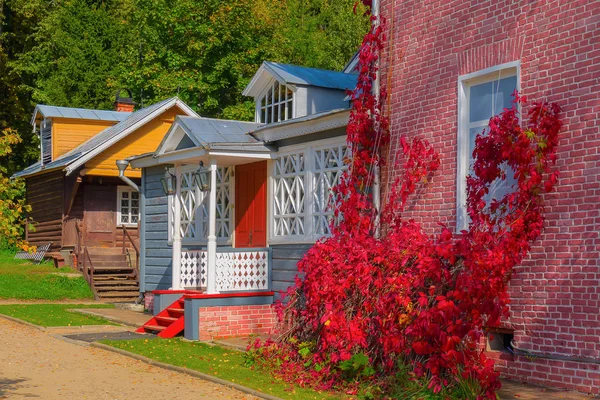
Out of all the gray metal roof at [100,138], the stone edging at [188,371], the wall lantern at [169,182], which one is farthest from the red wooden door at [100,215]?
the stone edging at [188,371]

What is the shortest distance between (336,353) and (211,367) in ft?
6.67

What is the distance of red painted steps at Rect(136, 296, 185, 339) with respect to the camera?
50.1 ft

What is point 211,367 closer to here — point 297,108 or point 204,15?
point 297,108

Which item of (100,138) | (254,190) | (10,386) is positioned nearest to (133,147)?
(100,138)

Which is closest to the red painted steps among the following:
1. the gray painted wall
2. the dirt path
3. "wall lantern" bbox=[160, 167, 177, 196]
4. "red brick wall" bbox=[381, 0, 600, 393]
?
the dirt path

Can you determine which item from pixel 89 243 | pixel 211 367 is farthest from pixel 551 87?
pixel 89 243

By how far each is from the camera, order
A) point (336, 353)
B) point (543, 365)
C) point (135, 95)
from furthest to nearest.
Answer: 1. point (135, 95)
2. point (336, 353)
3. point (543, 365)

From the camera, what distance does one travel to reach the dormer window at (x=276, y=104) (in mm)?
17172

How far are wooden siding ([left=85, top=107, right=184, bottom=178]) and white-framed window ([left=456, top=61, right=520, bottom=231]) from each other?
1721 centimetres

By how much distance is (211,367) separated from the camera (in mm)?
11742

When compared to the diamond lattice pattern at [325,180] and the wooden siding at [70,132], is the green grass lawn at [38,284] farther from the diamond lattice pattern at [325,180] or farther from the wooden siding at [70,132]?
the diamond lattice pattern at [325,180]

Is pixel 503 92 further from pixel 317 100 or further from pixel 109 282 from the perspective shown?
pixel 109 282

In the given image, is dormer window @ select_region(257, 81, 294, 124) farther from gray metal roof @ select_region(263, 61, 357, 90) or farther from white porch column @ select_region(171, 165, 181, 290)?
white porch column @ select_region(171, 165, 181, 290)

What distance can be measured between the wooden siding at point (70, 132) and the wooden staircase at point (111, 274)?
15.2ft
